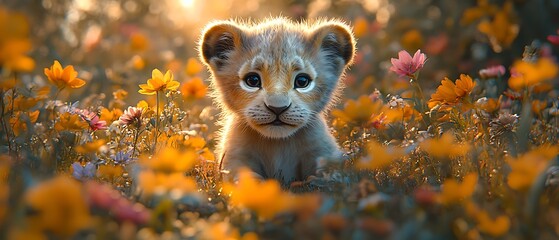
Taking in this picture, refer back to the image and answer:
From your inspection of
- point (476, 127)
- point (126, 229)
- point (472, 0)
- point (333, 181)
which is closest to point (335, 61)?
point (476, 127)

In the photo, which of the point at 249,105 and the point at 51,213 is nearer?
the point at 51,213

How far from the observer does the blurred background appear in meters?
5.93

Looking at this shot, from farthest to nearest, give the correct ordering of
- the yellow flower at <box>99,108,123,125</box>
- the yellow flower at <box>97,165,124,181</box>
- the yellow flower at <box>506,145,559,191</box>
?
1. the yellow flower at <box>99,108,123,125</box>
2. the yellow flower at <box>97,165,124,181</box>
3. the yellow flower at <box>506,145,559,191</box>

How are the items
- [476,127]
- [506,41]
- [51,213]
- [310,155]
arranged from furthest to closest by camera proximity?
[506,41], [310,155], [476,127], [51,213]

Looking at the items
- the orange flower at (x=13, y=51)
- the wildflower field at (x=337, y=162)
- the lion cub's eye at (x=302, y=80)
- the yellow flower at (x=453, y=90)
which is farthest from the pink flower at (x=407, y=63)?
the orange flower at (x=13, y=51)

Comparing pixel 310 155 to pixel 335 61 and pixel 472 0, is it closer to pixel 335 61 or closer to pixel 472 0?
pixel 335 61

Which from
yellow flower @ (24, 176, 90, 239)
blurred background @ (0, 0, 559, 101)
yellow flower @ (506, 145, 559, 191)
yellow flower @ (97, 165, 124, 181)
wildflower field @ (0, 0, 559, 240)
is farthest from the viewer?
blurred background @ (0, 0, 559, 101)

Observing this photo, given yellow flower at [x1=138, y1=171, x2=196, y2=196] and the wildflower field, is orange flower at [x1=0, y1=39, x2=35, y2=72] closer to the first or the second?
the wildflower field

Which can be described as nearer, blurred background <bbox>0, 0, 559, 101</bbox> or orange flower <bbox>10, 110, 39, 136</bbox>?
orange flower <bbox>10, 110, 39, 136</bbox>

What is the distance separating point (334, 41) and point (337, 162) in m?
1.25

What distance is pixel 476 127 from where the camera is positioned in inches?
126

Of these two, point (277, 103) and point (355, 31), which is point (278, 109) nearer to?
point (277, 103)

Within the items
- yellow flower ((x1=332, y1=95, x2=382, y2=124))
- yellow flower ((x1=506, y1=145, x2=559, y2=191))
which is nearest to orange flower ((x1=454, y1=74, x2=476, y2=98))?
yellow flower ((x1=332, y1=95, x2=382, y2=124))

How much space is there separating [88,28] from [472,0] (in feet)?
15.5
